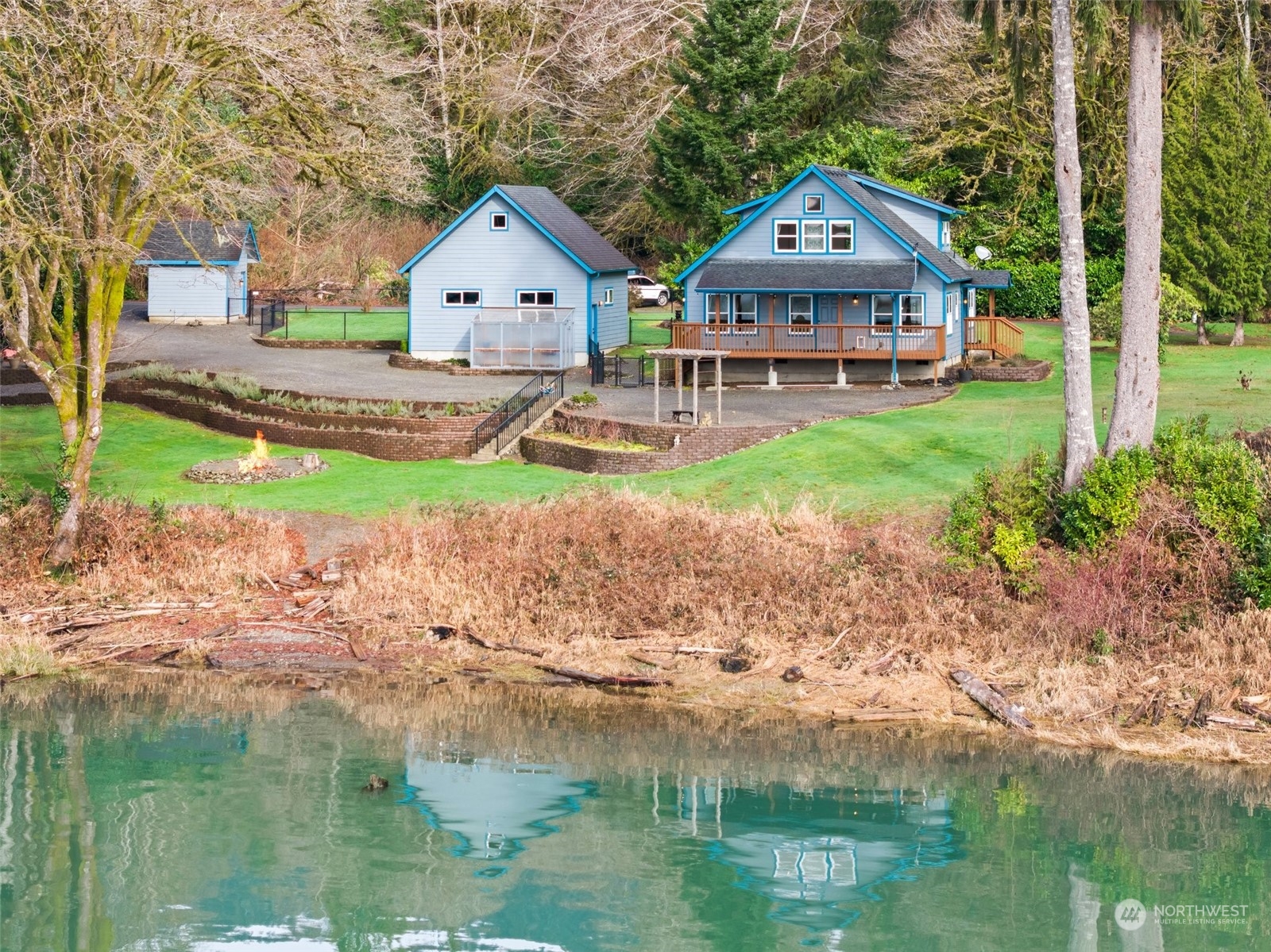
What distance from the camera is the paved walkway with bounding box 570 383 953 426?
39.1 metres

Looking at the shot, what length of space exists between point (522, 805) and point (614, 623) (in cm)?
696

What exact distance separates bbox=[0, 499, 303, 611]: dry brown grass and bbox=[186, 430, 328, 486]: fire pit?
13.9ft

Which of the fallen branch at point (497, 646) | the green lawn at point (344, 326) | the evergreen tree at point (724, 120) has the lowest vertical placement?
the fallen branch at point (497, 646)

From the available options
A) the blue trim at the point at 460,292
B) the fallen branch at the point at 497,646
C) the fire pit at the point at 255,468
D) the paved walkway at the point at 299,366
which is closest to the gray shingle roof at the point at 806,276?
the paved walkway at the point at 299,366

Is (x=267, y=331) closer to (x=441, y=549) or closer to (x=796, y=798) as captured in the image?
(x=441, y=549)

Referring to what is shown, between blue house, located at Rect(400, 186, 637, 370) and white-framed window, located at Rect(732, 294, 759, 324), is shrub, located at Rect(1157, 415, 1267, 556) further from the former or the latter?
blue house, located at Rect(400, 186, 637, 370)

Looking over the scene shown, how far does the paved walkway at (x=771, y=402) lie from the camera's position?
39.1 metres

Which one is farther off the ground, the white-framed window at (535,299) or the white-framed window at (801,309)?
the white-framed window at (535,299)

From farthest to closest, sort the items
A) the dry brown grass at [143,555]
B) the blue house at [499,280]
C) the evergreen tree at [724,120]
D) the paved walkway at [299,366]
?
the evergreen tree at [724,120] → the blue house at [499,280] → the paved walkway at [299,366] → the dry brown grass at [143,555]

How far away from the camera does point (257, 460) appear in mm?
34844

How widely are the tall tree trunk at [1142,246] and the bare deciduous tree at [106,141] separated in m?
14.6

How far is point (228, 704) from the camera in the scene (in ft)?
77.0

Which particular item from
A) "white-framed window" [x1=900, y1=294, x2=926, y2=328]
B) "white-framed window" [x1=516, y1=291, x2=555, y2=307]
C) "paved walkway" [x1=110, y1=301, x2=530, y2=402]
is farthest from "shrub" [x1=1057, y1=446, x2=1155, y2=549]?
Answer: "white-framed window" [x1=516, y1=291, x2=555, y2=307]

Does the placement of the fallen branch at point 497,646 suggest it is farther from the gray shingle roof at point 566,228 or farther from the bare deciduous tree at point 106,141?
the gray shingle roof at point 566,228
